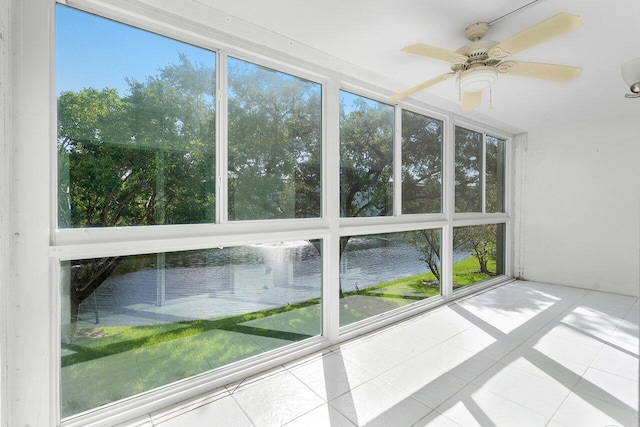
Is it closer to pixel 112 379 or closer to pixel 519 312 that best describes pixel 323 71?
pixel 112 379

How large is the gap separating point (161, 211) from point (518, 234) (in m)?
5.15

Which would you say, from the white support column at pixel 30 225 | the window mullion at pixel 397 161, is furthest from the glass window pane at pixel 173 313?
the window mullion at pixel 397 161

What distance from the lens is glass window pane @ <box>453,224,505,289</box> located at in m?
4.01

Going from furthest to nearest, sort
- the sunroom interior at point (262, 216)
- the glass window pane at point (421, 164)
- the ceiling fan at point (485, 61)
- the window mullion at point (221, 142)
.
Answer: the glass window pane at point (421, 164), the window mullion at point (221, 142), the ceiling fan at point (485, 61), the sunroom interior at point (262, 216)

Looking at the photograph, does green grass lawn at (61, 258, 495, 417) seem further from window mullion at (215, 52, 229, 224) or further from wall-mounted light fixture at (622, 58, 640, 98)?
wall-mounted light fixture at (622, 58, 640, 98)

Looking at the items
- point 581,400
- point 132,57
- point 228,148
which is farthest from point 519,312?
point 132,57

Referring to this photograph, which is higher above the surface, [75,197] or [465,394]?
[75,197]

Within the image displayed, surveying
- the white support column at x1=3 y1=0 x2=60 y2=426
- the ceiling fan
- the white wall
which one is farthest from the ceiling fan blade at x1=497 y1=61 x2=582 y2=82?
the white support column at x1=3 y1=0 x2=60 y2=426

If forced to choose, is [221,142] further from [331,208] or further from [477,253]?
[477,253]

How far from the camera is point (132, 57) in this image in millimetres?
1834

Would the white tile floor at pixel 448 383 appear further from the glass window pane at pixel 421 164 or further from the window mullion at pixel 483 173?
the window mullion at pixel 483 173

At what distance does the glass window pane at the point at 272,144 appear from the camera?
222cm

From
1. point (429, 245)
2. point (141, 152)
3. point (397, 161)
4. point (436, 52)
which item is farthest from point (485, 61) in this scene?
point (429, 245)

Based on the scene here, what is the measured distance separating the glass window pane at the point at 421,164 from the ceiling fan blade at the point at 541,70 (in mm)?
1475
